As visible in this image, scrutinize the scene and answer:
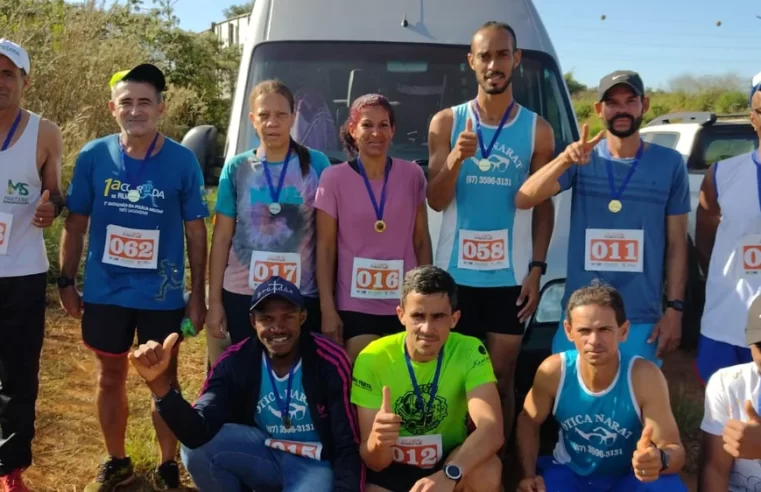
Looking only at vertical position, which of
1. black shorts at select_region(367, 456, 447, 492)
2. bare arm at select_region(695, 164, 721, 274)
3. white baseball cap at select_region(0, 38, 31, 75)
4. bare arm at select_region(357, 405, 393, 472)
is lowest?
black shorts at select_region(367, 456, 447, 492)

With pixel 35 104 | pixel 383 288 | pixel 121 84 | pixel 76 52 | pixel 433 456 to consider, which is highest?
pixel 76 52

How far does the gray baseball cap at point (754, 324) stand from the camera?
290cm

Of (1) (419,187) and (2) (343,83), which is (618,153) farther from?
(2) (343,83)

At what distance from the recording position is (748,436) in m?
2.76

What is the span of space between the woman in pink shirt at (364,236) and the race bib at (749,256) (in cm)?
144

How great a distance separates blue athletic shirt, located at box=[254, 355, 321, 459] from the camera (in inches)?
126

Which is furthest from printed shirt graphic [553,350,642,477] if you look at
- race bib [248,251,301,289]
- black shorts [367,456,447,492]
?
race bib [248,251,301,289]

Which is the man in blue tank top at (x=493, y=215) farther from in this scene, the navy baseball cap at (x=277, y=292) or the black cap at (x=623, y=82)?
the navy baseball cap at (x=277, y=292)

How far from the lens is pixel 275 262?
3.44 meters

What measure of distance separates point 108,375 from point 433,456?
5.22ft

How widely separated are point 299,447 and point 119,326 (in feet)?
3.39

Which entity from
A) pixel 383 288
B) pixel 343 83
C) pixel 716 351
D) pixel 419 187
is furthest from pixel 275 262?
pixel 716 351

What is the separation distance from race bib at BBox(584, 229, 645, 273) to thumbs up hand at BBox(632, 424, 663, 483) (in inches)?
31.9

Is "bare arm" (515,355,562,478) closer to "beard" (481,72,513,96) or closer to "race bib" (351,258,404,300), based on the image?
"race bib" (351,258,404,300)
